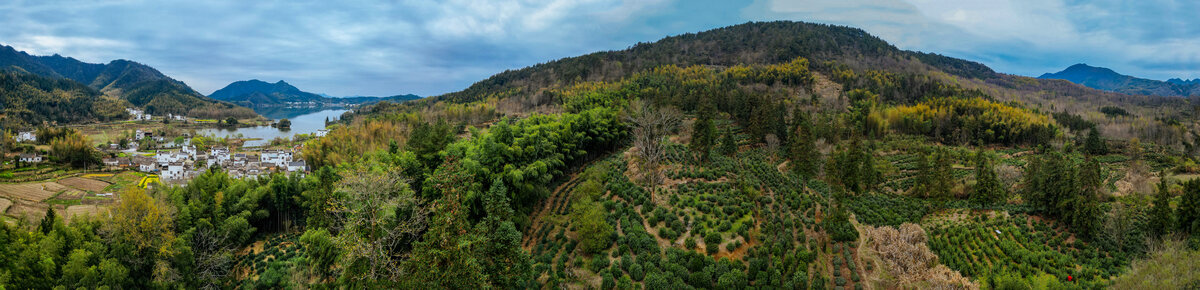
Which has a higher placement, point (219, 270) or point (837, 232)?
point (837, 232)

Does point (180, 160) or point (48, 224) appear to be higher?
point (180, 160)

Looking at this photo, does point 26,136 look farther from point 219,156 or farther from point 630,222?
point 630,222

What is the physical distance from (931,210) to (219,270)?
189 feet

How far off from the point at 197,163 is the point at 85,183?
49.1ft

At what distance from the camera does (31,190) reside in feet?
181

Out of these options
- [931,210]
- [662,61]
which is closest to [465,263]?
[931,210]

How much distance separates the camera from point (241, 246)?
37.7 m

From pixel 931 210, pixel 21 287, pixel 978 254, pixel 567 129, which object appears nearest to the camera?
pixel 21 287

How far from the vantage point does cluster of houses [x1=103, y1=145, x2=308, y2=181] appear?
6838 centimetres

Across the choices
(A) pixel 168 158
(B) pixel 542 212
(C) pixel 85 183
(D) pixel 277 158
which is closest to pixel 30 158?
(A) pixel 168 158

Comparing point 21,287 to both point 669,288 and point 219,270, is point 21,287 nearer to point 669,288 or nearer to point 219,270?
point 219,270

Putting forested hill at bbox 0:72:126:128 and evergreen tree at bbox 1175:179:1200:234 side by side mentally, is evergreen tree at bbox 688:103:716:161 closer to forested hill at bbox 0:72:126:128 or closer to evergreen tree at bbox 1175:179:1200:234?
evergreen tree at bbox 1175:179:1200:234

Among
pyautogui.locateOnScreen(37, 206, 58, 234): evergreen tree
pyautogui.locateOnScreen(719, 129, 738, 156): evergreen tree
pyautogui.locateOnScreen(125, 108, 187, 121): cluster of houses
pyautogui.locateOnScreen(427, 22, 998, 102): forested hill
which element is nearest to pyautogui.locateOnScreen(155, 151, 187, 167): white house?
pyautogui.locateOnScreen(37, 206, 58, 234): evergreen tree

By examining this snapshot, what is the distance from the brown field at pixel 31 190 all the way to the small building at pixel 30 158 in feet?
49.6
